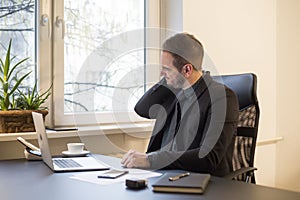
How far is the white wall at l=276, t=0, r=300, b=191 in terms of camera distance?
11.7 feet

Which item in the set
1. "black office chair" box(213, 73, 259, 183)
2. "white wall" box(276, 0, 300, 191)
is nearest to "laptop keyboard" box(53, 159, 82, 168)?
"black office chair" box(213, 73, 259, 183)

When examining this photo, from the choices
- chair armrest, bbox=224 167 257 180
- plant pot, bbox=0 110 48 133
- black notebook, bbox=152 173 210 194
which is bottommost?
chair armrest, bbox=224 167 257 180

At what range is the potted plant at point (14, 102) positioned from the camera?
2238mm

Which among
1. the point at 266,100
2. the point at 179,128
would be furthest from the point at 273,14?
the point at 179,128

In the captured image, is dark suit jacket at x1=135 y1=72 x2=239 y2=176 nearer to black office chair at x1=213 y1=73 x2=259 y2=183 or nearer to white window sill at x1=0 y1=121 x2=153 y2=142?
black office chair at x1=213 y1=73 x2=259 y2=183

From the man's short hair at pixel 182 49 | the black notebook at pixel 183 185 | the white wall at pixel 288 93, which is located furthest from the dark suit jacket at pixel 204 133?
the white wall at pixel 288 93

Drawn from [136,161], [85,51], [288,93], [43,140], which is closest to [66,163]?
[43,140]

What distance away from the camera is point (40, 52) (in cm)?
251

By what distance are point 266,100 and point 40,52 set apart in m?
1.84

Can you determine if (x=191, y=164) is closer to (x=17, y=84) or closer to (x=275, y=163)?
(x=17, y=84)

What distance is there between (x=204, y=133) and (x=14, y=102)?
1048 mm

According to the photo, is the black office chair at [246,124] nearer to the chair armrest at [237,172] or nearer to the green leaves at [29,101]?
the chair armrest at [237,172]

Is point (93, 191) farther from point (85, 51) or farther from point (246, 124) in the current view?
point (85, 51)

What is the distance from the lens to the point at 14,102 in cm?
232
